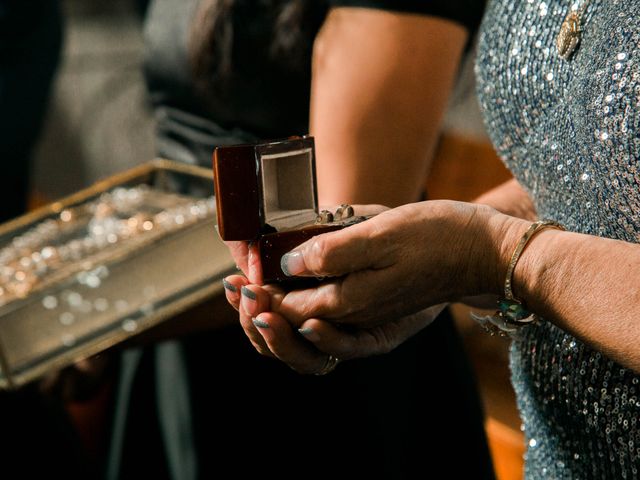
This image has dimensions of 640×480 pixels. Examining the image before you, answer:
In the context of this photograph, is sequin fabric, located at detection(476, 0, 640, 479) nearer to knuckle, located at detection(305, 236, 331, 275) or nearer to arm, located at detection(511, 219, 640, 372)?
arm, located at detection(511, 219, 640, 372)

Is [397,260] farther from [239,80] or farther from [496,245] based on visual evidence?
[239,80]

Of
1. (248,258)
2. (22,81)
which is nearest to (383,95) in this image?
(248,258)

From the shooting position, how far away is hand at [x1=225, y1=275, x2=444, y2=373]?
396 mm

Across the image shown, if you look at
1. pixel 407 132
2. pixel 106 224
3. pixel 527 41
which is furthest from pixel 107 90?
pixel 527 41

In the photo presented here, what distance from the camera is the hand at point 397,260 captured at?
0.38 meters

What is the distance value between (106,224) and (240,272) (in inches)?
12.6

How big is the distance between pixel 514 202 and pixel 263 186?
0.21 meters

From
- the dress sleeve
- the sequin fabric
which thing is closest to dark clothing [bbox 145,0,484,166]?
the dress sleeve

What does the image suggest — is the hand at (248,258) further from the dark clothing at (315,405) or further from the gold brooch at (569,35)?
the dark clothing at (315,405)

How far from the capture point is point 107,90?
6.87ft

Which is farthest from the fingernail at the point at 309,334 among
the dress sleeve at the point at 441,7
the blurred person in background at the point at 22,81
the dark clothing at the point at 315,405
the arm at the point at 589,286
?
the blurred person in background at the point at 22,81

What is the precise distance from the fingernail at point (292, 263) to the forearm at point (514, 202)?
173 mm

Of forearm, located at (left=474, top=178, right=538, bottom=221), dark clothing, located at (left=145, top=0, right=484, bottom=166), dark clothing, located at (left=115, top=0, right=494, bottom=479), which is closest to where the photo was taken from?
forearm, located at (left=474, top=178, right=538, bottom=221)

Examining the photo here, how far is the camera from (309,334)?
1.31 feet
